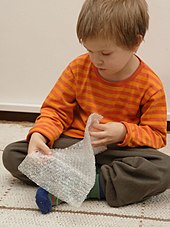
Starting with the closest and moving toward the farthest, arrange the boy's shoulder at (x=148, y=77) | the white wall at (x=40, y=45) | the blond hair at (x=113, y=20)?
the blond hair at (x=113, y=20)
the boy's shoulder at (x=148, y=77)
the white wall at (x=40, y=45)

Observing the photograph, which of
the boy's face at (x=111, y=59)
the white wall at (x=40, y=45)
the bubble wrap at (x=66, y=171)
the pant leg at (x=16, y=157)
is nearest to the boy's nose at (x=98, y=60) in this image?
the boy's face at (x=111, y=59)

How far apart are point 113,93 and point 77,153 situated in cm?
14

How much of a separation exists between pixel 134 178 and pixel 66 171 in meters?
0.13

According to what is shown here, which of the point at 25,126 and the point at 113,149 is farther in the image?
the point at 25,126

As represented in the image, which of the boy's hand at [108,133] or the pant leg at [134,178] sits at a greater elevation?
the boy's hand at [108,133]

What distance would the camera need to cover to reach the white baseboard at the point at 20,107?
1.47m

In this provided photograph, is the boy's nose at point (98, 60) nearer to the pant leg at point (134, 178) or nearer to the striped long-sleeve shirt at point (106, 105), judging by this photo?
the striped long-sleeve shirt at point (106, 105)

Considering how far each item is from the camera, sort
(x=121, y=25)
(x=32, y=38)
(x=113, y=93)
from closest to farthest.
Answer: (x=121, y=25) < (x=113, y=93) < (x=32, y=38)

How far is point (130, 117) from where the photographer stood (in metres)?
0.99

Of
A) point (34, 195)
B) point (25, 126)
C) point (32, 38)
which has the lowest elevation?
point (25, 126)

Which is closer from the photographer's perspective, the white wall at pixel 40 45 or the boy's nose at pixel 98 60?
the boy's nose at pixel 98 60

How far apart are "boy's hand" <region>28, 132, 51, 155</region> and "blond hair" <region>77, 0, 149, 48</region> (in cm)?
21

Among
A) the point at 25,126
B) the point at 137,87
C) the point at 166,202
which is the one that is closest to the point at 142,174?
the point at 166,202

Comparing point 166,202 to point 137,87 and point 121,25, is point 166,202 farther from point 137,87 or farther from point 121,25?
point 121,25
